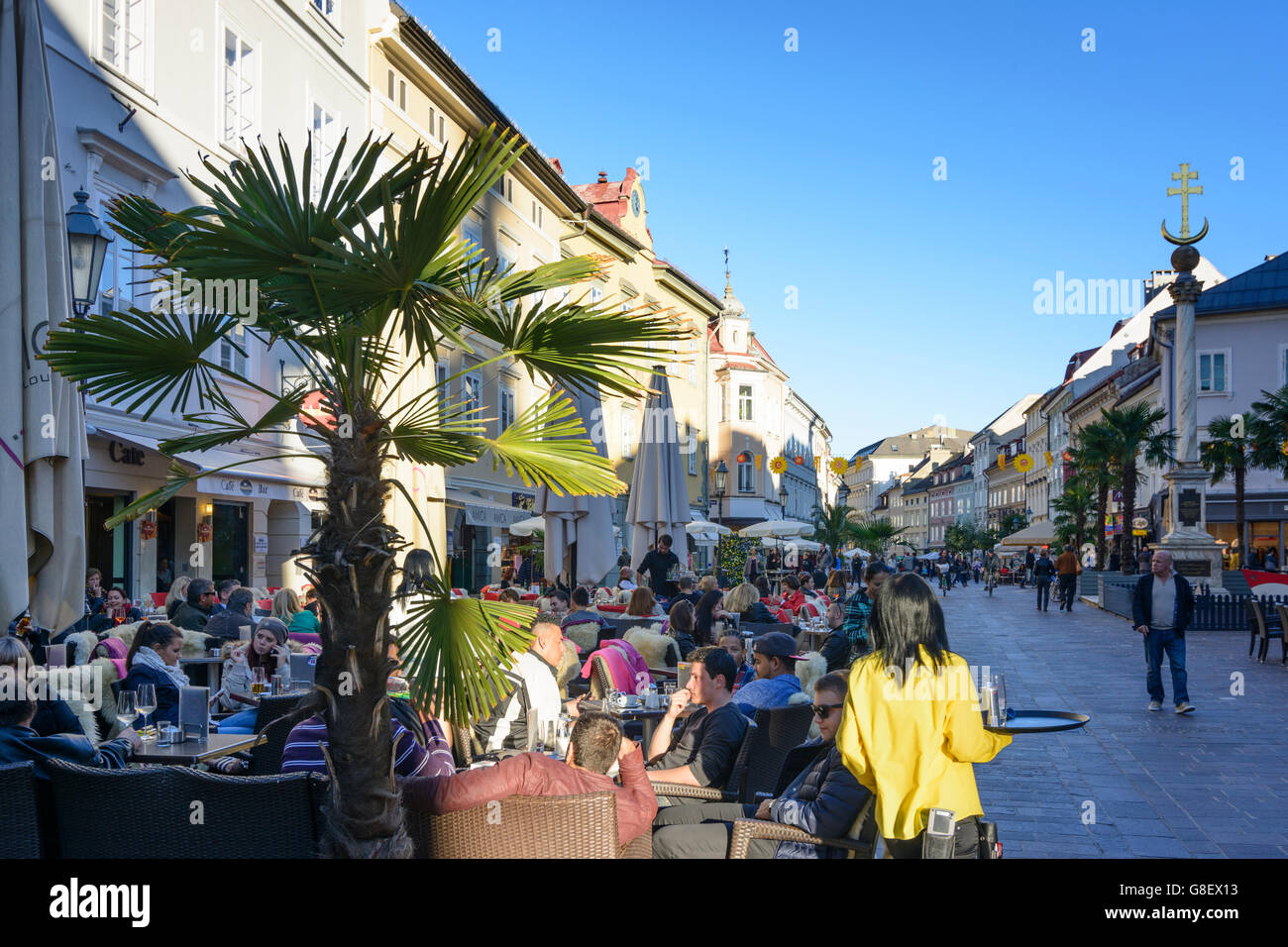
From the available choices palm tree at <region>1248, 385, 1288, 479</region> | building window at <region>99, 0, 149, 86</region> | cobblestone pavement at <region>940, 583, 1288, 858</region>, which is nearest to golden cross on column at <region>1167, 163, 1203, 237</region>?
palm tree at <region>1248, 385, 1288, 479</region>

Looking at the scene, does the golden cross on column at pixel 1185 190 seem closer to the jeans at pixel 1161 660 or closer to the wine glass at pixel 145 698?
the jeans at pixel 1161 660

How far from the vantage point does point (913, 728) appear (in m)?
4.13

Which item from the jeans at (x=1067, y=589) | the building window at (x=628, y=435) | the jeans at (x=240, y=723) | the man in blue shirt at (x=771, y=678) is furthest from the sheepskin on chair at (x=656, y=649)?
the building window at (x=628, y=435)

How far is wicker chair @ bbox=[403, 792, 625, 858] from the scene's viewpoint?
383cm

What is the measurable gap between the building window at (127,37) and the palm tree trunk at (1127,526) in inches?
1255

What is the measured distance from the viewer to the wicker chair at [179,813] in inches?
154

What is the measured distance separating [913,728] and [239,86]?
1831cm

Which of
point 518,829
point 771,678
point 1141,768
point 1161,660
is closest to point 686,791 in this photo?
point 771,678

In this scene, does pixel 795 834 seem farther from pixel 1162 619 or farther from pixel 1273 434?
pixel 1273 434

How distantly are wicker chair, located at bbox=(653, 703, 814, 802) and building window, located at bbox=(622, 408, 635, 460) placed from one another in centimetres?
3663

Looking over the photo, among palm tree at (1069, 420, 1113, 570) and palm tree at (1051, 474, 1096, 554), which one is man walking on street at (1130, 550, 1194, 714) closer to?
palm tree at (1069, 420, 1113, 570)

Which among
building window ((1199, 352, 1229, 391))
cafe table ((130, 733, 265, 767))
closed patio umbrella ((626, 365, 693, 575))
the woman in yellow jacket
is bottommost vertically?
cafe table ((130, 733, 265, 767))
